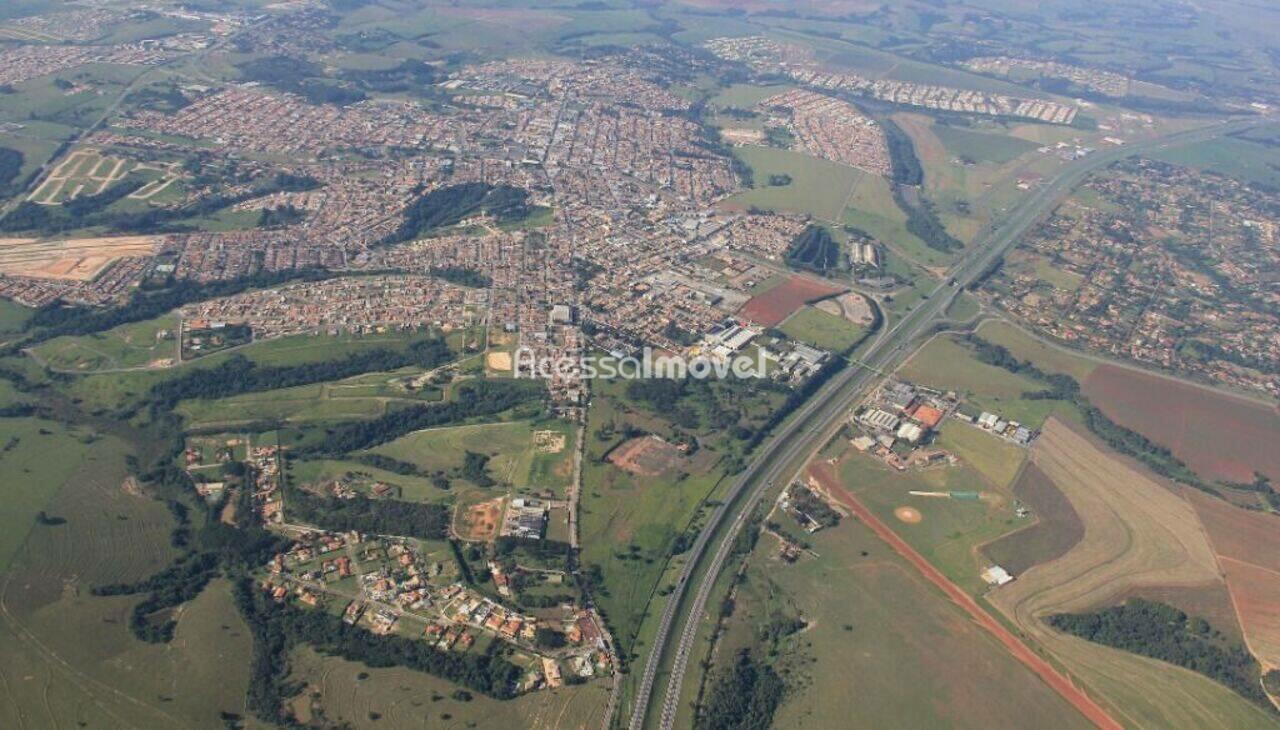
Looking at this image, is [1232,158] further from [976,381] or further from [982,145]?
[976,381]

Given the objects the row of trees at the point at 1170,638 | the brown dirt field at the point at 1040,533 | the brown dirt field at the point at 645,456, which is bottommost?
the brown dirt field at the point at 645,456

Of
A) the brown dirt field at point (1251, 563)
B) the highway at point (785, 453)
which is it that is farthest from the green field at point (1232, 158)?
the brown dirt field at point (1251, 563)

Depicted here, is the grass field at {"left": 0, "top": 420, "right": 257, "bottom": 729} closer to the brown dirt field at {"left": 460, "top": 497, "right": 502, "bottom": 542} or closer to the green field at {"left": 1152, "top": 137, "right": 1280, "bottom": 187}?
the brown dirt field at {"left": 460, "top": 497, "right": 502, "bottom": 542}

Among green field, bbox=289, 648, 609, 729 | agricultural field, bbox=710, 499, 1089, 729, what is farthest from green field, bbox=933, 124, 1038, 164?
green field, bbox=289, 648, 609, 729

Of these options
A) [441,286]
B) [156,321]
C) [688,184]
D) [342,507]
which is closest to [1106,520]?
[342,507]

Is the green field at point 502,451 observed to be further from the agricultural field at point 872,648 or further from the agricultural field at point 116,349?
the agricultural field at point 116,349

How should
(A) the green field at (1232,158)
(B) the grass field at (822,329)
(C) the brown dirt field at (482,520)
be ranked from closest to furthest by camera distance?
(C) the brown dirt field at (482,520), (B) the grass field at (822,329), (A) the green field at (1232,158)
